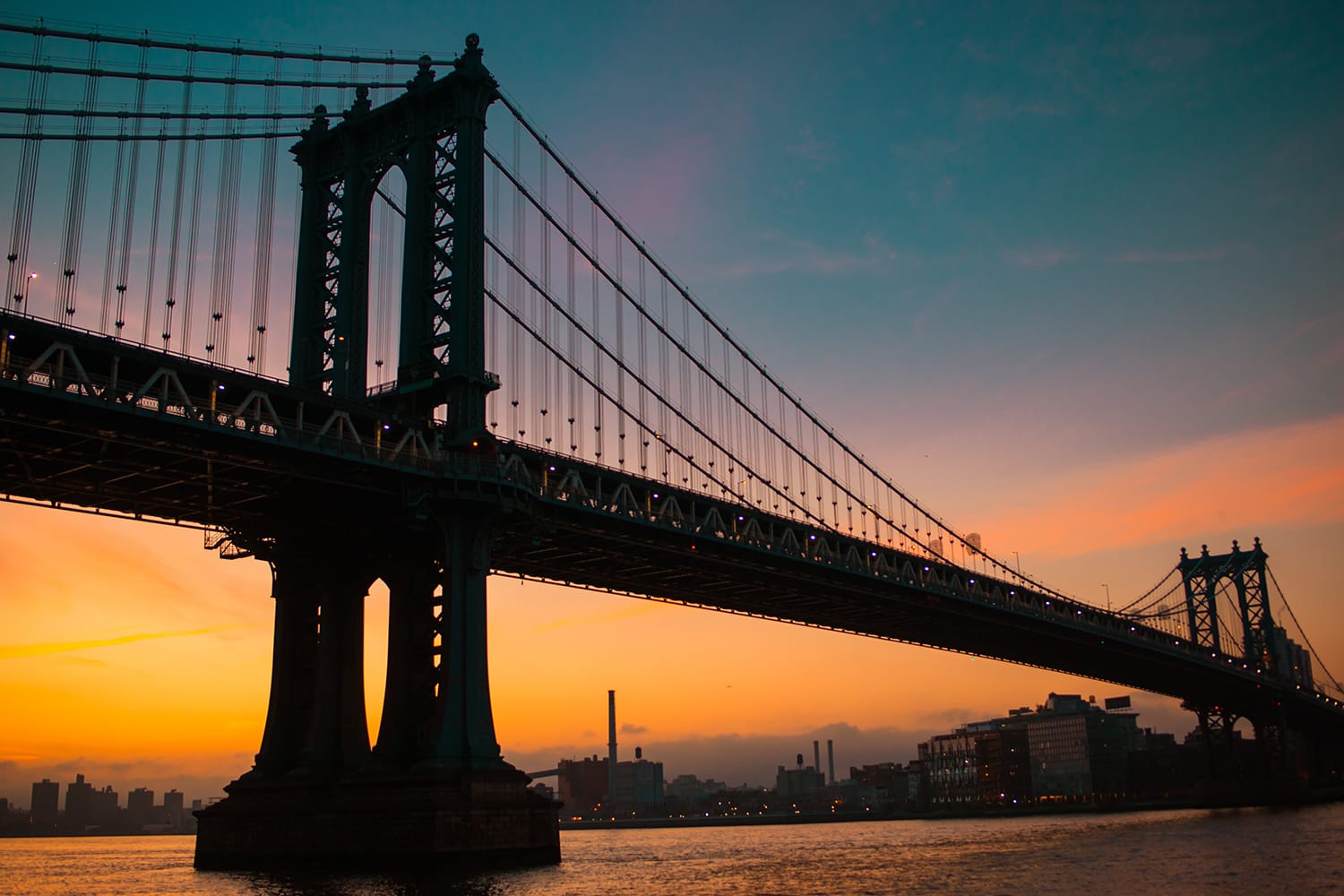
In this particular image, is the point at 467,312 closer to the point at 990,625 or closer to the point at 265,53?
the point at 265,53

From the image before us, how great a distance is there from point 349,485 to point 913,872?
98.8ft

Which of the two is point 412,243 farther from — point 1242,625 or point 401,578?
point 1242,625

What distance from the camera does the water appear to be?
4519 cm

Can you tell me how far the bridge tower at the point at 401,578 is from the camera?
50.5 meters

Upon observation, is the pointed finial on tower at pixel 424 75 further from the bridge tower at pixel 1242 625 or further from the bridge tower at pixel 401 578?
the bridge tower at pixel 1242 625

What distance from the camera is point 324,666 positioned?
2259 inches

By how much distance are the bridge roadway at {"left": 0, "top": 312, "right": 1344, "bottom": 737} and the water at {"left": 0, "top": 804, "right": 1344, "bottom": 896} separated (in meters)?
15.5

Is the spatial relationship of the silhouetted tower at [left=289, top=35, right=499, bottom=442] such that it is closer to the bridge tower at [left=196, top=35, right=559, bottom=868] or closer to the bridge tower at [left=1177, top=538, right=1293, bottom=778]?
the bridge tower at [left=196, top=35, right=559, bottom=868]

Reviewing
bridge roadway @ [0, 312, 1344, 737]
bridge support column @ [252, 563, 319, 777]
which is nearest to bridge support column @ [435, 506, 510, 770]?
bridge roadway @ [0, 312, 1344, 737]

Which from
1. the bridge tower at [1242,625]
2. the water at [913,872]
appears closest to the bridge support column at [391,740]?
the water at [913,872]

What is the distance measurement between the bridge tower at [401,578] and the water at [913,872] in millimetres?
2376

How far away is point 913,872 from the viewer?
188ft

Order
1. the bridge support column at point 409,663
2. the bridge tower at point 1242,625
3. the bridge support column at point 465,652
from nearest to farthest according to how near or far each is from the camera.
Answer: the bridge support column at point 465,652, the bridge support column at point 409,663, the bridge tower at point 1242,625

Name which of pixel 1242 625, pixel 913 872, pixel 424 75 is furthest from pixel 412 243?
pixel 1242 625
